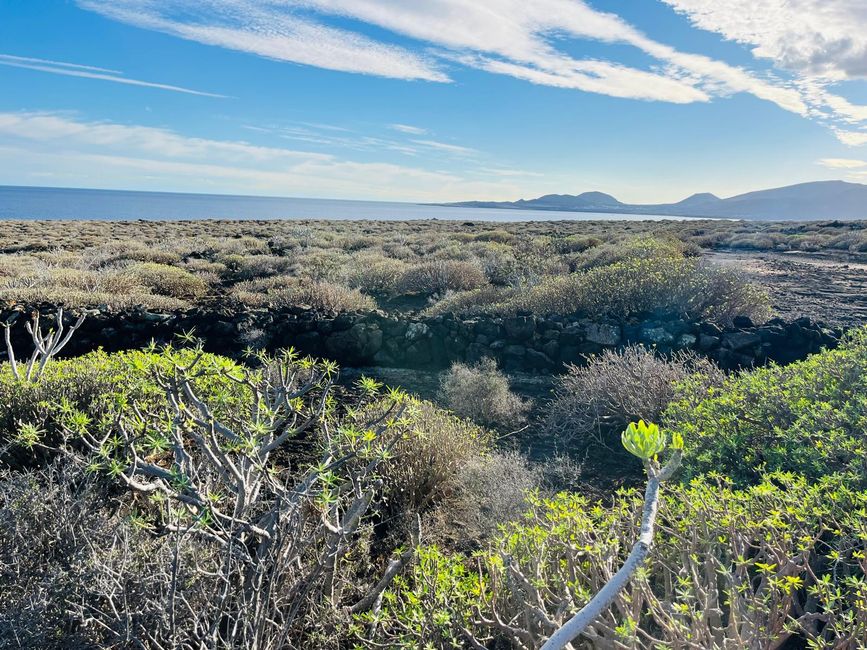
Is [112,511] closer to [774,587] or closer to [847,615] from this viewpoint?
[774,587]

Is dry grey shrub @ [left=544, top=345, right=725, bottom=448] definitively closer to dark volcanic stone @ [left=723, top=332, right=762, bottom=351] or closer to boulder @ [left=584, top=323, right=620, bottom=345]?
dark volcanic stone @ [left=723, top=332, right=762, bottom=351]

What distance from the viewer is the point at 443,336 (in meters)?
7.19

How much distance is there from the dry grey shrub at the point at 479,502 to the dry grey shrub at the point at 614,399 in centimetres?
122

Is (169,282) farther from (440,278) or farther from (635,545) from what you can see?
(635,545)

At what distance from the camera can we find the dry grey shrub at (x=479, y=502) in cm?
330

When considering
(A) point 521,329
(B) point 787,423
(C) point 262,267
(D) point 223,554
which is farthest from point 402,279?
(D) point 223,554

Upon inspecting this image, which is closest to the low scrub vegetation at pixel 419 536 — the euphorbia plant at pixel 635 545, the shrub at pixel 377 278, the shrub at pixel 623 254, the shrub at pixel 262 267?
the euphorbia plant at pixel 635 545

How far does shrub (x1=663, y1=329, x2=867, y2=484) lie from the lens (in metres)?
2.87

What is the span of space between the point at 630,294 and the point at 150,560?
711 cm

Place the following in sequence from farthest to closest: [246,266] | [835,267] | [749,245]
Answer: [749,245], [835,267], [246,266]

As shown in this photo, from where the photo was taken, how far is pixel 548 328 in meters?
7.15

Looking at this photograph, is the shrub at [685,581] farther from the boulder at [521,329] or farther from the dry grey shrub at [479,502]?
the boulder at [521,329]

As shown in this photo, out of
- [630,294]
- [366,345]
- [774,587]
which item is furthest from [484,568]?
[630,294]

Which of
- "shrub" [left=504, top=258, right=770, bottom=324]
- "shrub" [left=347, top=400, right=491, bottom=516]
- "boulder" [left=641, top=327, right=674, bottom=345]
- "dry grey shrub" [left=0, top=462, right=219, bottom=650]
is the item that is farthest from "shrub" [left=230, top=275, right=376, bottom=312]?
"dry grey shrub" [left=0, top=462, right=219, bottom=650]
